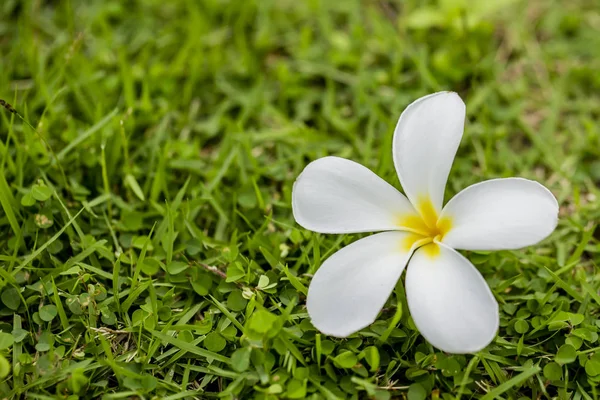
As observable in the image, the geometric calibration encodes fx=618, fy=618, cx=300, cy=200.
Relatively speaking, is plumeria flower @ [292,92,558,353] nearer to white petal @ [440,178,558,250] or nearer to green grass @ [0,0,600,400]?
white petal @ [440,178,558,250]

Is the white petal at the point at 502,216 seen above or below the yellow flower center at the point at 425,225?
above

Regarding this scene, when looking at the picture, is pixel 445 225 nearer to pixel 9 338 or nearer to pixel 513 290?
pixel 513 290

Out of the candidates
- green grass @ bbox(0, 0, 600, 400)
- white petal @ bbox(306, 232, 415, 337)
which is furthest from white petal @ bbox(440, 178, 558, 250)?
green grass @ bbox(0, 0, 600, 400)

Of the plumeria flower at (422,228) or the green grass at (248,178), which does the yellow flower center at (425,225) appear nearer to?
the plumeria flower at (422,228)

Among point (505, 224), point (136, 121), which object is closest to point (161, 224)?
point (136, 121)

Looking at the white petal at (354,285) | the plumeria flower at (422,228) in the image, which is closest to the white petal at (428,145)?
the plumeria flower at (422,228)

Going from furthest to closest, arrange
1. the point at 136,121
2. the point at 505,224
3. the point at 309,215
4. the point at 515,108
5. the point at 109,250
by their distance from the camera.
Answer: the point at 515,108 < the point at 136,121 < the point at 109,250 < the point at 309,215 < the point at 505,224
